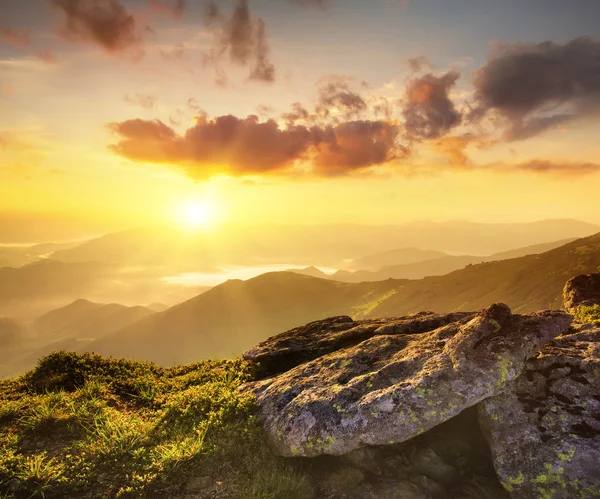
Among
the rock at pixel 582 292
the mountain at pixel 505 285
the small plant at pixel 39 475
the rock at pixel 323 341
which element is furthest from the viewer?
the mountain at pixel 505 285

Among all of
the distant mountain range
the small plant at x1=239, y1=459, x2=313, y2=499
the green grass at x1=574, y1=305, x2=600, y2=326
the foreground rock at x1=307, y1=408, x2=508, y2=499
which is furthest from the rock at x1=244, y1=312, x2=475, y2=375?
the distant mountain range

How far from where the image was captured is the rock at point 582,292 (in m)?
15.5

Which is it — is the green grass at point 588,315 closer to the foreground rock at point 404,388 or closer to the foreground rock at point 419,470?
the foreground rock at point 404,388

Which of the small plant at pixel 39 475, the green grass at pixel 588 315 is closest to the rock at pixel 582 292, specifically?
the green grass at pixel 588 315

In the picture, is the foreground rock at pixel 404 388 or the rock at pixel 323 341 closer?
the foreground rock at pixel 404 388

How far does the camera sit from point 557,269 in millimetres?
121375

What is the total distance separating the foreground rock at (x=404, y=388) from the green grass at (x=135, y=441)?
2.70 ft

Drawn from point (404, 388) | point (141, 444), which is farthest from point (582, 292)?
point (141, 444)

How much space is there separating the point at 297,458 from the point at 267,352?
4.42m

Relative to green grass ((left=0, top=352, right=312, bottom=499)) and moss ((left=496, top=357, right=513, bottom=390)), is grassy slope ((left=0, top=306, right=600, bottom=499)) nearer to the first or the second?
green grass ((left=0, top=352, right=312, bottom=499))

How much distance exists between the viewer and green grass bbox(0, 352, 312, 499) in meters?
7.86

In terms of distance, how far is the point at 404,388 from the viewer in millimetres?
8453

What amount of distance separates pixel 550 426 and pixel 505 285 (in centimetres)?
13586

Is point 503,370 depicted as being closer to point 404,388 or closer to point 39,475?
point 404,388
